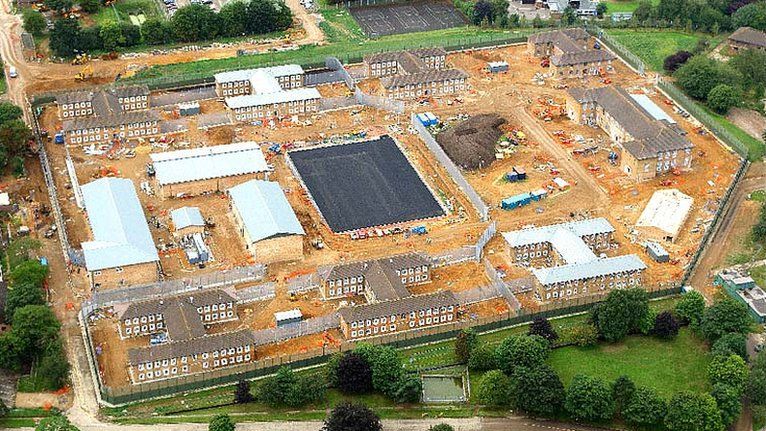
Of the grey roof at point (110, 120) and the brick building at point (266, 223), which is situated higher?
the grey roof at point (110, 120)

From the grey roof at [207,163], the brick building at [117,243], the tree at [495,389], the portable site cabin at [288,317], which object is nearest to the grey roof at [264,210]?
the grey roof at [207,163]

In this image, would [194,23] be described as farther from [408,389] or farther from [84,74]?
[408,389]

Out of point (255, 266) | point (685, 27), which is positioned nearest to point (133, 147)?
point (255, 266)

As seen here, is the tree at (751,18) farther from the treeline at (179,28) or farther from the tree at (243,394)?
the tree at (243,394)

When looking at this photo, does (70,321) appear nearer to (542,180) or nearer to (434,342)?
(434,342)

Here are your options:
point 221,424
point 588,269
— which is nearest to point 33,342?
point 221,424

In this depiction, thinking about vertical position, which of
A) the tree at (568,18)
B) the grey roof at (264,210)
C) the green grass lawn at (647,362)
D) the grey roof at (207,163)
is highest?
the grey roof at (207,163)
